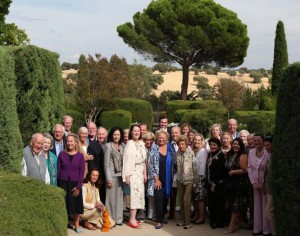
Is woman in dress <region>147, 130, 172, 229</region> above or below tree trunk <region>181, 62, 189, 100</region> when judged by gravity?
below

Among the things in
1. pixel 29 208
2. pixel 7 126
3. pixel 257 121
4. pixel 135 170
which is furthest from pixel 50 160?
pixel 257 121

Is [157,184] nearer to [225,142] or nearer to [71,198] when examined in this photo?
[225,142]

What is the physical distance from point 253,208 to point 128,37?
35.5 m

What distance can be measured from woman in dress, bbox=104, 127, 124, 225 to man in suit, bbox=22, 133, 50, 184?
1271 millimetres

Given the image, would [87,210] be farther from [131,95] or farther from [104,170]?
[131,95]

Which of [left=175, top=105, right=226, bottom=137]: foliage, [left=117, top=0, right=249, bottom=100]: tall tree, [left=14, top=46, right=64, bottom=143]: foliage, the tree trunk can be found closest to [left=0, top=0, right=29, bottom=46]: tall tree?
[left=175, top=105, right=226, bottom=137]: foliage

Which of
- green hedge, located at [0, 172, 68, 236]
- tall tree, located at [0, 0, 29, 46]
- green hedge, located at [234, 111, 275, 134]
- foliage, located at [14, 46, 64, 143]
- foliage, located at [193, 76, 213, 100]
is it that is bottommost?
green hedge, located at [0, 172, 68, 236]

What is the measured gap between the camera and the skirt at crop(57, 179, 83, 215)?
Answer: 7.96 m

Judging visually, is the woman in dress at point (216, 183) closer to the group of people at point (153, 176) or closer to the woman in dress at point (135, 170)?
the group of people at point (153, 176)

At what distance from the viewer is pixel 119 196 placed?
28.4 ft

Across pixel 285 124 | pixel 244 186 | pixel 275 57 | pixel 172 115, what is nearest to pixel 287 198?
pixel 285 124

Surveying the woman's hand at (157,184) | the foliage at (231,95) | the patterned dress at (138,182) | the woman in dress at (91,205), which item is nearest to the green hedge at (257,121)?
the foliage at (231,95)

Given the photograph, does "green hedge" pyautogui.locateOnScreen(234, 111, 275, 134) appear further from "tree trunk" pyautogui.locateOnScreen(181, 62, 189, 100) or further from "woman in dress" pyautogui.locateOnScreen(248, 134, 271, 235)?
"tree trunk" pyautogui.locateOnScreen(181, 62, 189, 100)

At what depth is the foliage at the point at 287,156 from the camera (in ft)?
19.4
